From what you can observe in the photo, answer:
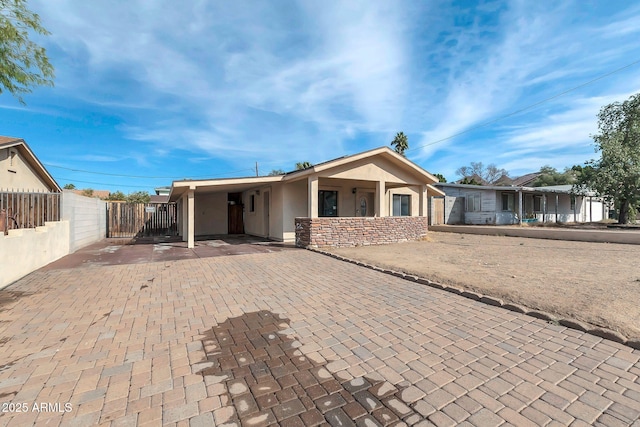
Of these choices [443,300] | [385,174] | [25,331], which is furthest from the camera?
[385,174]

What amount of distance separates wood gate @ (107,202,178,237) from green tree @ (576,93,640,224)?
3008 centimetres

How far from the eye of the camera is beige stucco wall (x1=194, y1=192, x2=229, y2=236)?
16531 millimetres

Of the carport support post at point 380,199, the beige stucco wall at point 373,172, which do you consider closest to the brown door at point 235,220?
the beige stucco wall at point 373,172

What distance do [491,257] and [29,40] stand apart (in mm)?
12797

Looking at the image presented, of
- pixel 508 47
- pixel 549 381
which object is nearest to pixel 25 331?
pixel 549 381

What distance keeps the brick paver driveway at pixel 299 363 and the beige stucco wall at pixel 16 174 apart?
32.5ft

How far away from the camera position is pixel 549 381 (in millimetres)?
2393

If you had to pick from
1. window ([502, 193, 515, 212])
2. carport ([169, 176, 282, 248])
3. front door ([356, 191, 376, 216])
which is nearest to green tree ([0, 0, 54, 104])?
carport ([169, 176, 282, 248])

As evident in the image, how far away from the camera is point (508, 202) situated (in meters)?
22.0

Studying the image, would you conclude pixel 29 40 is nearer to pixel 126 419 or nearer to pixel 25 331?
pixel 25 331

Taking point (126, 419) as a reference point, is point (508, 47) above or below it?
above

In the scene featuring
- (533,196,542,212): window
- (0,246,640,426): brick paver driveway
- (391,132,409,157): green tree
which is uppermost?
(391,132,409,157): green tree

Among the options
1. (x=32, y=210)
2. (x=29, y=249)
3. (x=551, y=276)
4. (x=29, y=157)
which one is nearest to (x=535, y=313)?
(x=551, y=276)

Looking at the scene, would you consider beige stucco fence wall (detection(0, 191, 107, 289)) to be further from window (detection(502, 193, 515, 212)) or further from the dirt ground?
window (detection(502, 193, 515, 212))
